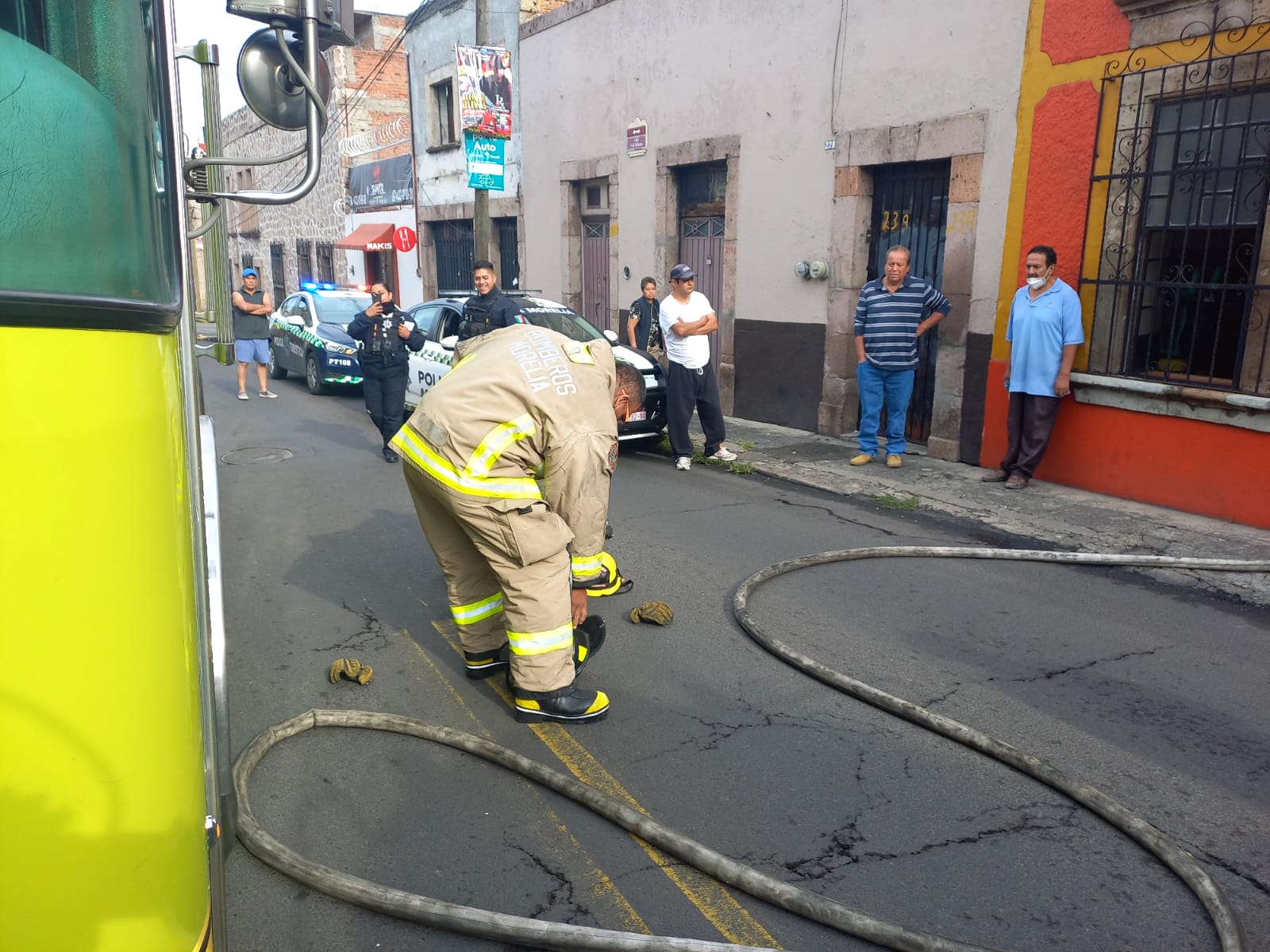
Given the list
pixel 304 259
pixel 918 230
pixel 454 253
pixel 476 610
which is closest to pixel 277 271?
pixel 304 259

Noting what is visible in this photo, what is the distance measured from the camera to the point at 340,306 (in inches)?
562

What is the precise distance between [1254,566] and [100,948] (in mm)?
6183

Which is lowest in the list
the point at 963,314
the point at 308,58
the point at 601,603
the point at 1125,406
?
the point at 601,603

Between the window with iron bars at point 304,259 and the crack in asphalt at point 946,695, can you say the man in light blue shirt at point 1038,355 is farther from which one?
the window with iron bars at point 304,259

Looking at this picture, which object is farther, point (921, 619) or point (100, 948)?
point (921, 619)

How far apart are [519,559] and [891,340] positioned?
5.87 m

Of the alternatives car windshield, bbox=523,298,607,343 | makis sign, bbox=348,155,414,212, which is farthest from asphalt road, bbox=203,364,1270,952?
makis sign, bbox=348,155,414,212

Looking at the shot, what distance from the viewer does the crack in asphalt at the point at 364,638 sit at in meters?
4.61

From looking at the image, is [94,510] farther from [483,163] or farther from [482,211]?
[482,211]

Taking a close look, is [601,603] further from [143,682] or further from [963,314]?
[963,314]

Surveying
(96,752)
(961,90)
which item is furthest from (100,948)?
(961,90)

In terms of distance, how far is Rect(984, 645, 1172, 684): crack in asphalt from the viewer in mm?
4289

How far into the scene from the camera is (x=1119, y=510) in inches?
284

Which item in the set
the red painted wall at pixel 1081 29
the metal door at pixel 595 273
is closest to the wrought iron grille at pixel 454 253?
the metal door at pixel 595 273
